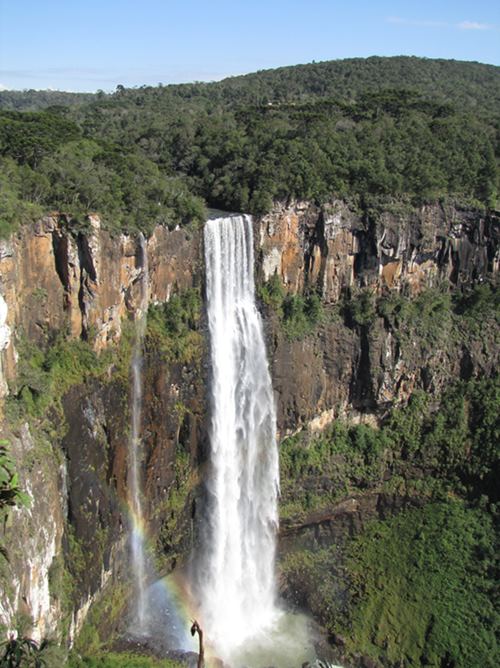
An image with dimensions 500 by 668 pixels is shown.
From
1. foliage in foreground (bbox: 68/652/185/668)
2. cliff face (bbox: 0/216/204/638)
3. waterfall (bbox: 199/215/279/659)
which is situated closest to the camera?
cliff face (bbox: 0/216/204/638)

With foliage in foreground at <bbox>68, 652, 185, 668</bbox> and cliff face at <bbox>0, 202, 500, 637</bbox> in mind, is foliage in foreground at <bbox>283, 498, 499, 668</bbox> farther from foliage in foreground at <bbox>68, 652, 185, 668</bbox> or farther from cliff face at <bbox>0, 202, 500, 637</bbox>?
foliage in foreground at <bbox>68, 652, 185, 668</bbox>

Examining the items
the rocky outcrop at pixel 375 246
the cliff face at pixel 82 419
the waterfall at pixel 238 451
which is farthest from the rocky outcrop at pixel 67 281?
the rocky outcrop at pixel 375 246

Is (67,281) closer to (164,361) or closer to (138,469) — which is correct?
(164,361)

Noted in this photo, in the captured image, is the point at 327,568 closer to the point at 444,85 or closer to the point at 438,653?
the point at 438,653

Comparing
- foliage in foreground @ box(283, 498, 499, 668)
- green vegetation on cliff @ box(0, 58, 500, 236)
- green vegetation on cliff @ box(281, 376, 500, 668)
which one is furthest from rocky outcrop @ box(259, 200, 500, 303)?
foliage in foreground @ box(283, 498, 499, 668)

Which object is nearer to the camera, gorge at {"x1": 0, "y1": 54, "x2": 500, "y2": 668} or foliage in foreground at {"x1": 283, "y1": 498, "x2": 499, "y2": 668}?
gorge at {"x1": 0, "y1": 54, "x2": 500, "y2": 668}

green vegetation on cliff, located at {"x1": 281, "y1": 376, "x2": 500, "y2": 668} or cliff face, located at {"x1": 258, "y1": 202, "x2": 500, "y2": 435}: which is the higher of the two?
cliff face, located at {"x1": 258, "y1": 202, "x2": 500, "y2": 435}

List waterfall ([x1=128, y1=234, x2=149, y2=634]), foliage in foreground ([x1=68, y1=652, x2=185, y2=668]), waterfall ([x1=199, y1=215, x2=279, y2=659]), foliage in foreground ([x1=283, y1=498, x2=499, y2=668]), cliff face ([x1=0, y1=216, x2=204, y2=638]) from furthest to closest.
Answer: waterfall ([x1=199, y1=215, x2=279, y2=659]) < foliage in foreground ([x1=283, y1=498, x2=499, y2=668]) < waterfall ([x1=128, y1=234, x2=149, y2=634]) < foliage in foreground ([x1=68, y1=652, x2=185, y2=668]) < cliff face ([x1=0, y1=216, x2=204, y2=638])

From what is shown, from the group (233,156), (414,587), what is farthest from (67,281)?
(414,587)
